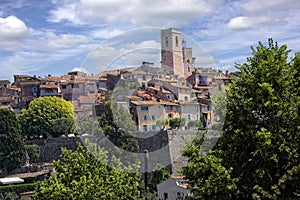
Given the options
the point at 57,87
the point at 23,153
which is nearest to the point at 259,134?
the point at 23,153

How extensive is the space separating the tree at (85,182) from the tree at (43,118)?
17948 millimetres

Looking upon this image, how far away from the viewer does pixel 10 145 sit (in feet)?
83.5

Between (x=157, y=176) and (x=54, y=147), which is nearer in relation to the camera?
(x=157, y=176)

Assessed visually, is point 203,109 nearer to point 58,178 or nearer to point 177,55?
point 177,55

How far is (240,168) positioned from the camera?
24.0 ft

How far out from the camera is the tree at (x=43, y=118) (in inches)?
1164

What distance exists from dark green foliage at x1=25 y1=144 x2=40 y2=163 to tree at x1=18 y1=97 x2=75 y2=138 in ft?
7.24

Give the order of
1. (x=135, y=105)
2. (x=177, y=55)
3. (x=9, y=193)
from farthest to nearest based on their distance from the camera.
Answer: (x=9, y=193) → (x=135, y=105) → (x=177, y=55)

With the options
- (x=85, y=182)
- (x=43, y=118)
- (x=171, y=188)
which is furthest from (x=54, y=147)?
(x=85, y=182)

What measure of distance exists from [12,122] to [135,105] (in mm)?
11205

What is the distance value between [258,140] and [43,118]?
24.3 meters

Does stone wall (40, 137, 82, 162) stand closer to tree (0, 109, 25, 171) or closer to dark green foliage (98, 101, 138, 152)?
tree (0, 109, 25, 171)

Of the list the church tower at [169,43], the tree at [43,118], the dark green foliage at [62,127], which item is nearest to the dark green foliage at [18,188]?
the dark green foliage at [62,127]

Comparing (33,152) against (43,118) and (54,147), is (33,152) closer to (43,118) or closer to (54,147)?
(54,147)
